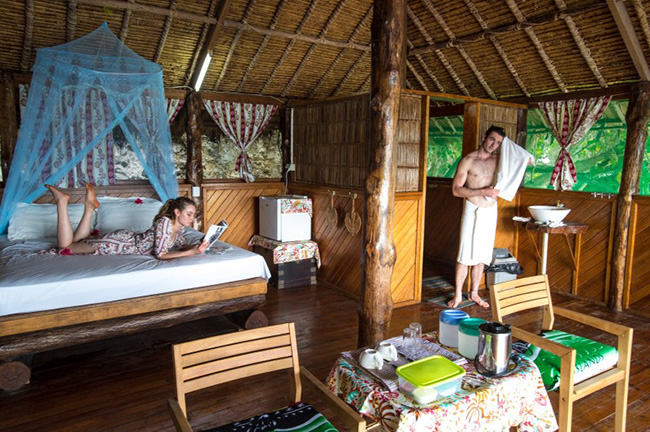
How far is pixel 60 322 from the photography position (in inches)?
118

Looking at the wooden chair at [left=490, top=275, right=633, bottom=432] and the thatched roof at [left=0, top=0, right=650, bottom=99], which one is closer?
the wooden chair at [left=490, top=275, right=633, bottom=432]

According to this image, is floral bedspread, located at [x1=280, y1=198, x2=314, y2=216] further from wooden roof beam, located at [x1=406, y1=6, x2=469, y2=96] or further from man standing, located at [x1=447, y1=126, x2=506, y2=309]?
wooden roof beam, located at [x1=406, y1=6, x2=469, y2=96]

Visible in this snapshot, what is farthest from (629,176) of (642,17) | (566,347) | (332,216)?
(566,347)

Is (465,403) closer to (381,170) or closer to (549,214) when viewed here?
(381,170)

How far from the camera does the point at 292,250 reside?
5.21 meters

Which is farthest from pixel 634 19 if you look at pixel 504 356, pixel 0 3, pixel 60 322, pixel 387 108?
pixel 0 3

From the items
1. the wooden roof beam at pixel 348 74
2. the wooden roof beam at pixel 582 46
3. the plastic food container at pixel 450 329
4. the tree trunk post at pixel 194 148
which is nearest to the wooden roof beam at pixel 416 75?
the wooden roof beam at pixel 348 74

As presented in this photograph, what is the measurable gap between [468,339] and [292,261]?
3555 mm

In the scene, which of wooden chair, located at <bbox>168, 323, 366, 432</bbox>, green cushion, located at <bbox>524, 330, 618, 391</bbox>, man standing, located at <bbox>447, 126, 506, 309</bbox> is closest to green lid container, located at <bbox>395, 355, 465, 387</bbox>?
wooden chair, located at <bbox>168, 323, 366, 432</bbox>

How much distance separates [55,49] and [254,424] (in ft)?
11.4

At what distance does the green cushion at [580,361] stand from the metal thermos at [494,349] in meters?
0.70

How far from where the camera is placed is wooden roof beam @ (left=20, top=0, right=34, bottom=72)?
420cm

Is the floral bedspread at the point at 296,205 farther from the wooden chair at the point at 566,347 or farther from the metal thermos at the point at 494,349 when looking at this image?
the metal thermos at the point at 494,349

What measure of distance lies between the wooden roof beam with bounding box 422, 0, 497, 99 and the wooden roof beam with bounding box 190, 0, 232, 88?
2.09 meters
